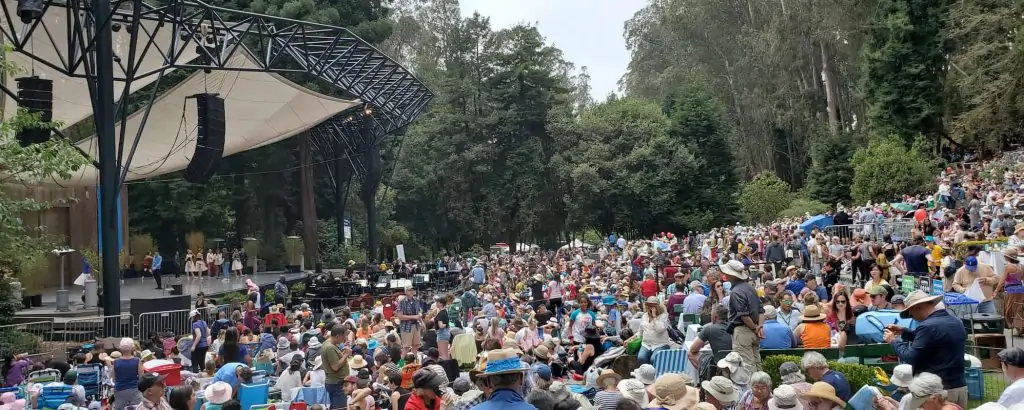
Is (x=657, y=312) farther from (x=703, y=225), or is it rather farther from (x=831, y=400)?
(x=703, y=225)

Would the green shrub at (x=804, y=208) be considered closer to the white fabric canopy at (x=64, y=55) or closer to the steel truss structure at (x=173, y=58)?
the steel truss structure at (x=173, y=58)

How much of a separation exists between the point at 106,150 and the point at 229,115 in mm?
8772

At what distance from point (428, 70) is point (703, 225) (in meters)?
18.7

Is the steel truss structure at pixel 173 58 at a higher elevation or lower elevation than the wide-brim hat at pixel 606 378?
higher

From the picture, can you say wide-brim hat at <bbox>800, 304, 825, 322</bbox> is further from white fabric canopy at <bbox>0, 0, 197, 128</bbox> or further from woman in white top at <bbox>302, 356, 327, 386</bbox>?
white fabric canopy at <bbox>0, 0, 197, 128</bbox>

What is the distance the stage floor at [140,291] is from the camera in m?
20.7

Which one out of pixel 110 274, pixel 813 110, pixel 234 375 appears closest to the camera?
Result: pixel 234 375

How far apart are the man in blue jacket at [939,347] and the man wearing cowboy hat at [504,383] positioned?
295 centimetres

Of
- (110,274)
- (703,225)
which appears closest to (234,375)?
(110,274)

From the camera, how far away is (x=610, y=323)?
12.6m

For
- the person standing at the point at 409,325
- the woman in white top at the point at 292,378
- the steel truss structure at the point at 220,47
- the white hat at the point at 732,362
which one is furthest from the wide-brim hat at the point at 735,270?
the steel truss structure at the point at 220,47

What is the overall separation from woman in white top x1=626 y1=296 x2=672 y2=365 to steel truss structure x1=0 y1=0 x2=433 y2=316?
10552 millimetres

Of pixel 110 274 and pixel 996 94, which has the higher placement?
pixel 996 94

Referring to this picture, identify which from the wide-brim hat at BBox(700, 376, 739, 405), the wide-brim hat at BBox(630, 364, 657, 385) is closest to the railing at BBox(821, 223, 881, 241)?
the wide-brim hat at BBox(630, 364, 657, 385)
